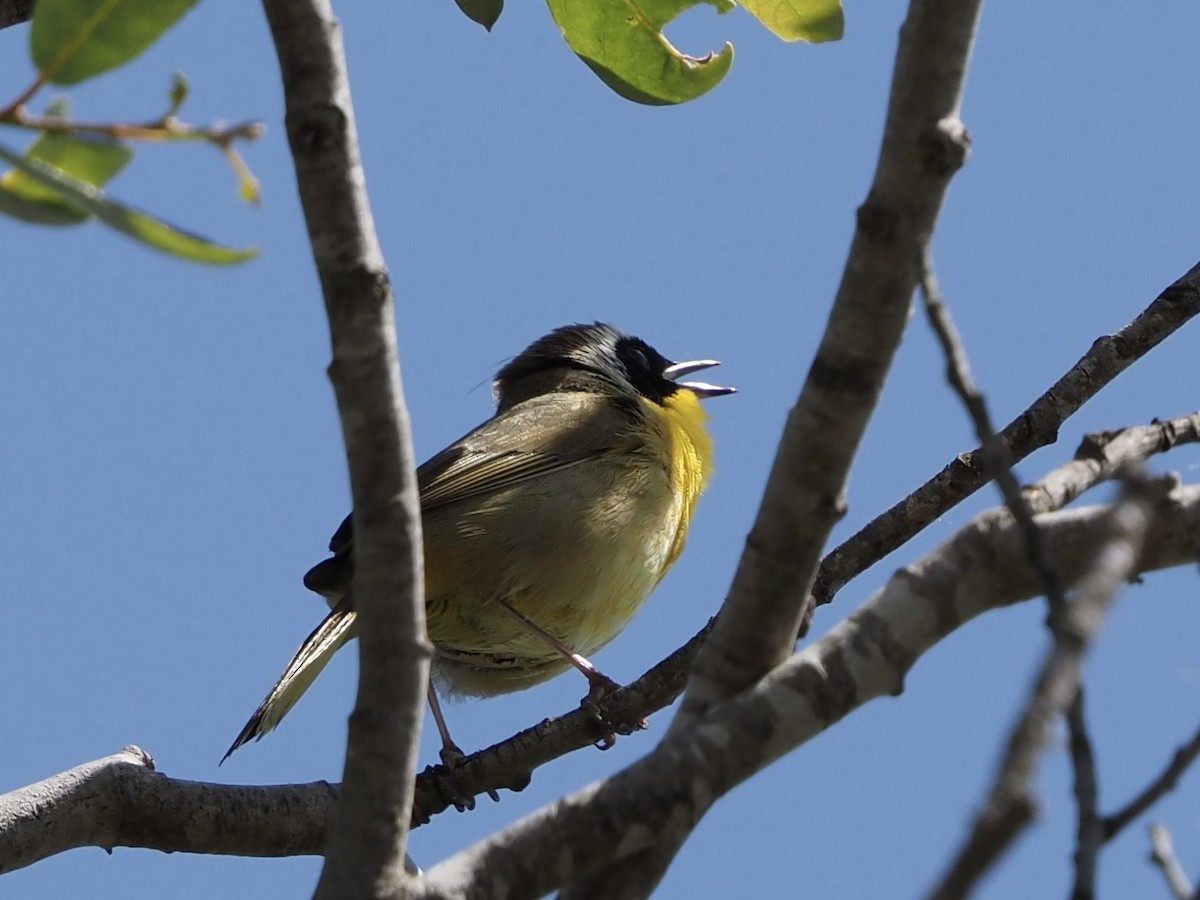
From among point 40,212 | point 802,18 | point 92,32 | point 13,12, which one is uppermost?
point 13,12

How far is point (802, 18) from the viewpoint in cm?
368

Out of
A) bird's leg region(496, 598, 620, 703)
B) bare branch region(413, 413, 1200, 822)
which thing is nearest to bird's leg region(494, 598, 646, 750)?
bird's leg region(496, 598, 620, 703)

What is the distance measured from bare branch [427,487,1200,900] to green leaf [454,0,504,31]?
2058 millimetres

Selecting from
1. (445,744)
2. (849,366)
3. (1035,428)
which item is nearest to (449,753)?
(445,744)

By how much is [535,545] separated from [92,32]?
356cm

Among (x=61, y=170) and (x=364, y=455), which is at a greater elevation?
(x=61, y=170)

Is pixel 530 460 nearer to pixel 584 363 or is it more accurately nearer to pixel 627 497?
pixel 627 497

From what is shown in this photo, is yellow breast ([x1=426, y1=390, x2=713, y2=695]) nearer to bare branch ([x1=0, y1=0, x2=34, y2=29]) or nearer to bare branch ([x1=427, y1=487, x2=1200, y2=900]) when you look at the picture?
bare branch ([x1=0, y1=0, x2=34, y2=29])

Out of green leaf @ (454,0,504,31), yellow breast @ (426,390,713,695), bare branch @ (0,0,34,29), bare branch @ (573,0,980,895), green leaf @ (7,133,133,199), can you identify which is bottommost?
bare branch @ (573,0,980,895)

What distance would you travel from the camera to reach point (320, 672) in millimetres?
5316

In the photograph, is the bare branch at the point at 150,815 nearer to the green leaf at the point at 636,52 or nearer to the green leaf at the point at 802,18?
the green leaf at the point at 636,52

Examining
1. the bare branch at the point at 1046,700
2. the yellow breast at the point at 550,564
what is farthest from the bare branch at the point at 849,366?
the yellow breast at the point at 550,564

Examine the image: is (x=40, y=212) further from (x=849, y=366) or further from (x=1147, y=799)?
(x=1147, y=799)

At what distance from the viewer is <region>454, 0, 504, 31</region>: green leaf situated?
12.6ft
